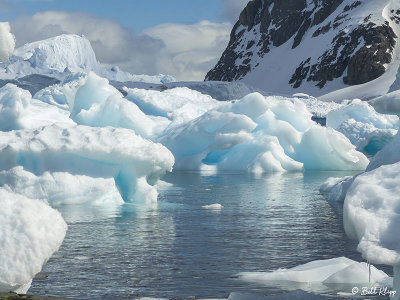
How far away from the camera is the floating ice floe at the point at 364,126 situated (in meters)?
30.8

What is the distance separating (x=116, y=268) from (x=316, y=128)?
16.4 metres

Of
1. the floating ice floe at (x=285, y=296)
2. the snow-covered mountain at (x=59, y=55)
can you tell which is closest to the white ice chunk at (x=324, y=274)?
the floating ice floe at (x=285, y=296)

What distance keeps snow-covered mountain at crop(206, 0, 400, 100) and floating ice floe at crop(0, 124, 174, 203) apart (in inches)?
2446

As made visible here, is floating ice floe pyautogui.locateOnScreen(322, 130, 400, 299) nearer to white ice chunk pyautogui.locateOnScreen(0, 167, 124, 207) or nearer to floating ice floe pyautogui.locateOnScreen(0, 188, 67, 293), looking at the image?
floating ice floe pyautogui.locateOnScreen(0, 188, 67, 293)

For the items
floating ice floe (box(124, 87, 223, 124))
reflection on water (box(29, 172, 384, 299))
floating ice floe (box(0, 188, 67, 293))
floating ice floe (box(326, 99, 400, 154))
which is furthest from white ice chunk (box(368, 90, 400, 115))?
floating ice floe (box(326, 99, 400, 154))

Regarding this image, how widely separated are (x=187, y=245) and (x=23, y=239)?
173 inches

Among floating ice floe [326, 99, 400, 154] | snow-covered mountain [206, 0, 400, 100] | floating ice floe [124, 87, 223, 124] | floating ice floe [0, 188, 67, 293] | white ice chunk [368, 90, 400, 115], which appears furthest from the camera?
snow-covered mountain [206, 0, 400, 100]

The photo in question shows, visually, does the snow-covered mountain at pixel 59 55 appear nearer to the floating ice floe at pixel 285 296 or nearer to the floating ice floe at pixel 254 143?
the floating ice floe at pixel 254 143

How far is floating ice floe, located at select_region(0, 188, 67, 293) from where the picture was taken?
194 inches

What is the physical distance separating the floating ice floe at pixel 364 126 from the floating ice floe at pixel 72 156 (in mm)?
19461

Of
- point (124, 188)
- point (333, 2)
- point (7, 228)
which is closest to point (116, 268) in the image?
point (7, 228)

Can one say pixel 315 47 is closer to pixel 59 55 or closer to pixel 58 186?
pixel 59 55

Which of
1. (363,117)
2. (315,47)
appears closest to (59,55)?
(315,47)

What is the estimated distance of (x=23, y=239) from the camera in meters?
4.97
